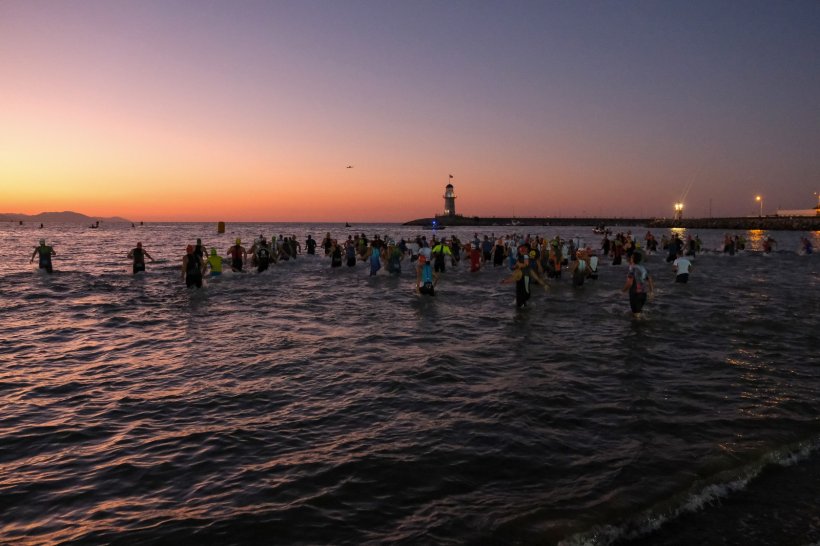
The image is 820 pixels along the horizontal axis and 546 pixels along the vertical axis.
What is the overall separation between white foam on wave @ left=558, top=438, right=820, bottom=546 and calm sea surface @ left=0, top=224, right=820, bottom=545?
0.02 m

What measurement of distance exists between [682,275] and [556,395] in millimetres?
15328

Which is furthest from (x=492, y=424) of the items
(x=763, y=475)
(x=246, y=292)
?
(x=246, y=292)

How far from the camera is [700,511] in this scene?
4301 millimetres

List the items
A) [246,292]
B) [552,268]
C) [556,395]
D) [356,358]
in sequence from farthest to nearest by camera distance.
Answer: [552,268]
[246,292]
[356,358]
[556,395]

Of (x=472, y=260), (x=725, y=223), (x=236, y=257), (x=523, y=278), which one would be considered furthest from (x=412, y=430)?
(x=725, y=223)

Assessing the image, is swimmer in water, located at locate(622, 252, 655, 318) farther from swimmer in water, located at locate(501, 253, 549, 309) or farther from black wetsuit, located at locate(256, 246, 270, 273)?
black wetsuit, located at locate(256, 246, 270, 273)

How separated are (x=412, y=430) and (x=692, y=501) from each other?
3055 millimetres

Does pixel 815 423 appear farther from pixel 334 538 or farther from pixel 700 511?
pixel 334 538

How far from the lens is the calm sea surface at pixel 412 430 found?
4.20 m

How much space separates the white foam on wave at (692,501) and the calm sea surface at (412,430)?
18 millimetres

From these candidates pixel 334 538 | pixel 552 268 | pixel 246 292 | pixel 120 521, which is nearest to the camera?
pixel 334 538

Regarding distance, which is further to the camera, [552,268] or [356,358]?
[552,268]

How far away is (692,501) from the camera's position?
174 inches

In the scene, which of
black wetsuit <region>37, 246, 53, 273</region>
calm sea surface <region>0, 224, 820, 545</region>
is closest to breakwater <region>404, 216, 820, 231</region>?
black wetsuit <region>37, 246, 53, 273</region>
